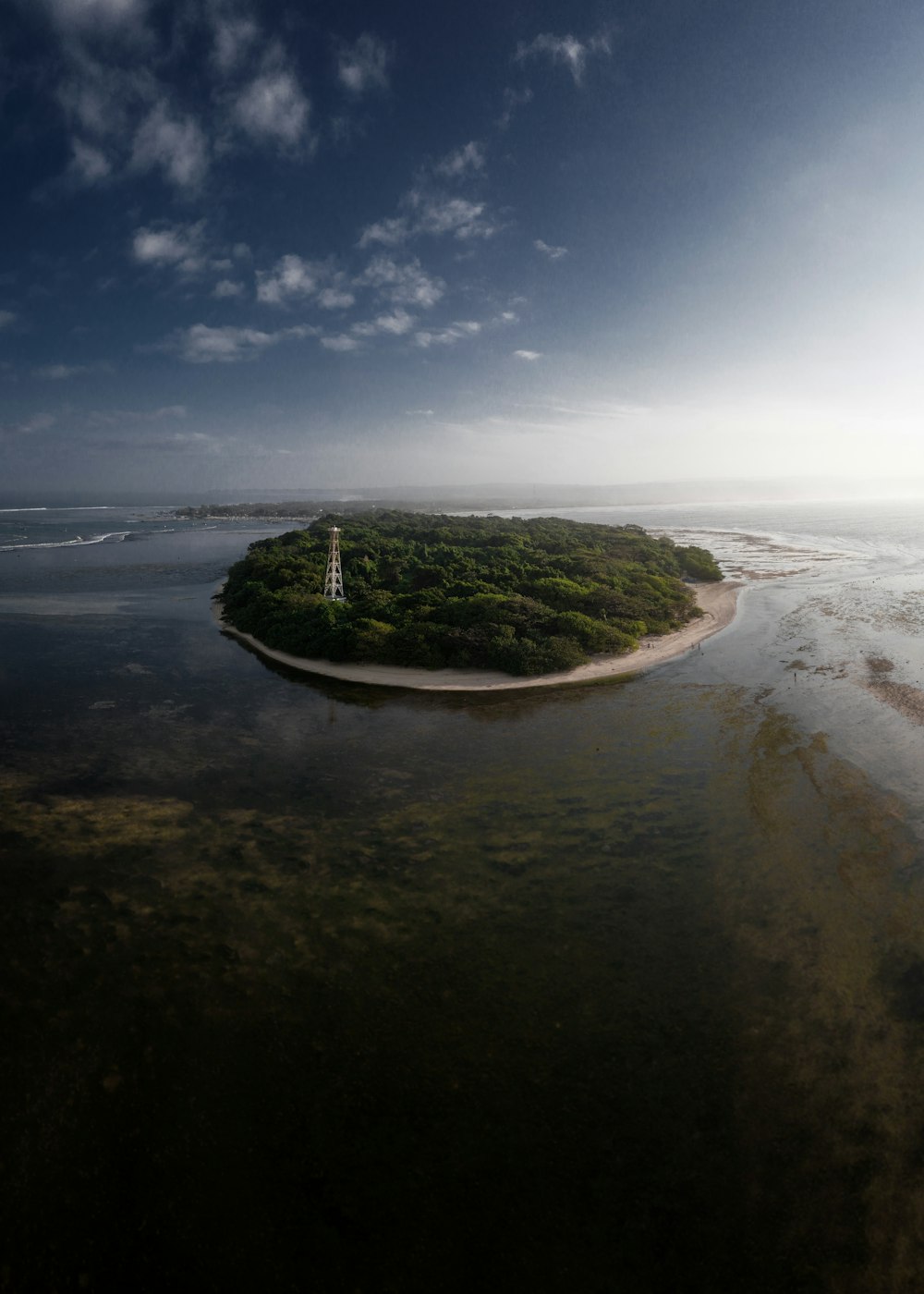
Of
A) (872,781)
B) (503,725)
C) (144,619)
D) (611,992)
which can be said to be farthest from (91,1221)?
(144,619)

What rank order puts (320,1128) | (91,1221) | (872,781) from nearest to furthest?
(91,1221) < (320,1128) < (872,781)


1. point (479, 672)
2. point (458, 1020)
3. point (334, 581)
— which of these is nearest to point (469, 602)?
point (479, 672)

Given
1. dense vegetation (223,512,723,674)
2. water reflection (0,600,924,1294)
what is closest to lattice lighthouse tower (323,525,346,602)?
dense vegetation (223,512,723,674)

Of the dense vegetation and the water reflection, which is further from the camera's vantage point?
the dense vegetation

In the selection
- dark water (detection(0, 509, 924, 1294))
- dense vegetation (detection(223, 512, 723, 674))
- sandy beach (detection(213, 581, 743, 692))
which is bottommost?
dark water (detection(0, 509, 924, 1294))

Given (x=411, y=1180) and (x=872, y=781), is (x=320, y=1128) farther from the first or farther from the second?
(x=872, y=781)

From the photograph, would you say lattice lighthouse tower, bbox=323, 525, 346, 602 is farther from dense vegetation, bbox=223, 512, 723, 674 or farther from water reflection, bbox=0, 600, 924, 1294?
water reflection, bbox=0, 600, 924, 1294
